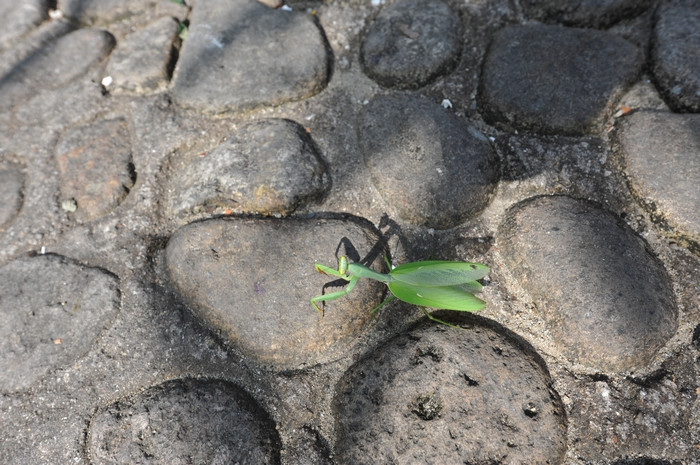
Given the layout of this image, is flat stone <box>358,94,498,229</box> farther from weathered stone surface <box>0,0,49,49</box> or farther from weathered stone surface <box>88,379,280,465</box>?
weathered stone surface <box>0,0,49,49</box>

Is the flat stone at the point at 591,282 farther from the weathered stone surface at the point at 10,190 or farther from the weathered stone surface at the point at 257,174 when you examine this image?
the weathered stone surface at the point at 10,190

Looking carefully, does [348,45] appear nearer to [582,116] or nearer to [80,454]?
[582,116]

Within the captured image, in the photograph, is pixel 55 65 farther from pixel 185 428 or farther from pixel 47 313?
pixel 185 428

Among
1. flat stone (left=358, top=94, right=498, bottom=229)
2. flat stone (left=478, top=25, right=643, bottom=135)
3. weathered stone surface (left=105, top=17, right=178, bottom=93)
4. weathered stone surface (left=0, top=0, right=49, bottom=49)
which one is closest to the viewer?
flat stone (left=358, top=94, right=498, bottom=229)

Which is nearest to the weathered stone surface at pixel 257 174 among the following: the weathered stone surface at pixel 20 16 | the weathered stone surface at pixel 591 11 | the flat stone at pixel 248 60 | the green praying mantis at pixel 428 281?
the flat stone at pixel 248 60

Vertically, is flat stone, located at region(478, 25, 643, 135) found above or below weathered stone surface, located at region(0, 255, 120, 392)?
above

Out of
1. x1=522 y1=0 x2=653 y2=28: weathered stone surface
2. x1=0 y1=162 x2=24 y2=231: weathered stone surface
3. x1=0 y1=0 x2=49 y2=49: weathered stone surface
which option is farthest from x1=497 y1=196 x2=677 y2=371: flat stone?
x1=0 y1=0 x2=49 y2=49: weathered stone surface

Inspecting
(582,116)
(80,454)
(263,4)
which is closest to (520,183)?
(582,116)

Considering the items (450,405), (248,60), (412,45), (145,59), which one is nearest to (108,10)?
(145,59)
